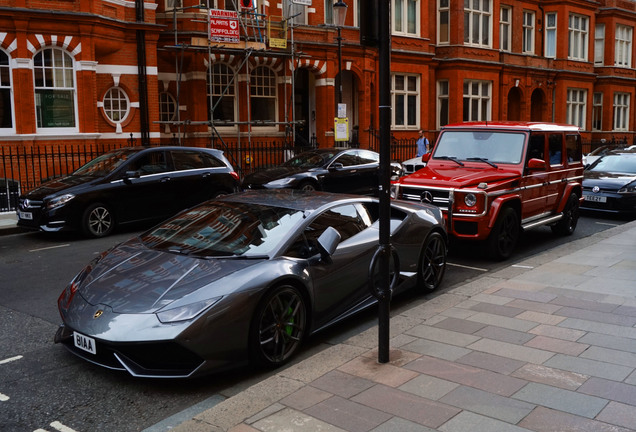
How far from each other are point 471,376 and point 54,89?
16726 millimetres

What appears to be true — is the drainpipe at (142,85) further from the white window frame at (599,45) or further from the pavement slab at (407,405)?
the white window frame at (599,45)

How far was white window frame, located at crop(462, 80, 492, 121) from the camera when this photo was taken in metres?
31.4

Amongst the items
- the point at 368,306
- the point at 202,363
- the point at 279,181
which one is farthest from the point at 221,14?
the point at 202,363

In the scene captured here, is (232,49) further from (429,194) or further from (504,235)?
(504,235)

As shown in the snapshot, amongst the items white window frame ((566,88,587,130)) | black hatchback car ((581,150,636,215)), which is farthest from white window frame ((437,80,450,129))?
black hatchback car ((581,150,636,215))

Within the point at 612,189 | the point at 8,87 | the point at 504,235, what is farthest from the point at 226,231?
the point at 8,87

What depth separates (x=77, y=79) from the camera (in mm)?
18094

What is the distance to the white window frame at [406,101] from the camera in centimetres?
2884

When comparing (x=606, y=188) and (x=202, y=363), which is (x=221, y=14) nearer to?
(x=606, y=188)

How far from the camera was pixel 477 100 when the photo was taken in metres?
32.1

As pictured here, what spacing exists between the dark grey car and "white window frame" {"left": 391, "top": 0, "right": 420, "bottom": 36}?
77.0ft

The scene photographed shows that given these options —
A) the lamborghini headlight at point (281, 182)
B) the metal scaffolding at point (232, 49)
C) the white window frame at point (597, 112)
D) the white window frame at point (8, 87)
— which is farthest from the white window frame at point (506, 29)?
the white window frame at point (8, 87)

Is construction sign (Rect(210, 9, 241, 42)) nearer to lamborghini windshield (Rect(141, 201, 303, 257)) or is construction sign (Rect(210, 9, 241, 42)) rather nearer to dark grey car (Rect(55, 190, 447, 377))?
dark grey car (Rect(55, 190, 447, 377))

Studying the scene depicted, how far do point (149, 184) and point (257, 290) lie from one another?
313 inches
